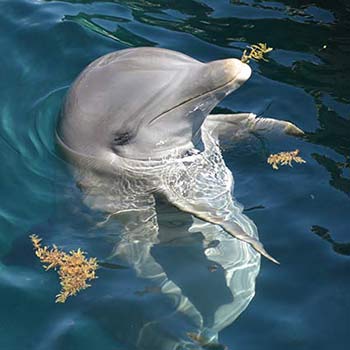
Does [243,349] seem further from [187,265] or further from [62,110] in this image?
[62,110]

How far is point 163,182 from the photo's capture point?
6309mm

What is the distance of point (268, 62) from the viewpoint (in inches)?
355

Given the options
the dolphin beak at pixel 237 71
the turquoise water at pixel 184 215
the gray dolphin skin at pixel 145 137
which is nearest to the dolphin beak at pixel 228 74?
the dolphin beak at pixel 237 71

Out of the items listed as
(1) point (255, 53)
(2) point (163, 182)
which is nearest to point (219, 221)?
(2) point (163, 182)

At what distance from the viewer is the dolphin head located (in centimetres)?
592

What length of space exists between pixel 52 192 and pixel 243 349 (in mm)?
2360

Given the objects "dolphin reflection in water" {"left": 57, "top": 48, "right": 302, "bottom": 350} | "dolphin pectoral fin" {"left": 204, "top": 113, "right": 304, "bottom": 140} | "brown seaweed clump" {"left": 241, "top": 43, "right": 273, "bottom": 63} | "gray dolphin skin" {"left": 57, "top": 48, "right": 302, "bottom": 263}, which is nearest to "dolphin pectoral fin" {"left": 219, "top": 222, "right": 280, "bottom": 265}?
"dolphin reflection in water" {"left": 57, "top": 48, "right": 302, "bottom": 350}

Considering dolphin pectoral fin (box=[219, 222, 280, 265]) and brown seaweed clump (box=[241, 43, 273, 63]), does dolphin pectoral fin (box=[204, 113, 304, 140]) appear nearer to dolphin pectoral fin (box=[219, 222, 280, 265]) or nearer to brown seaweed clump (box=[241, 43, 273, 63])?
brown seaweed clump (box=[241, 43, 273, 63])

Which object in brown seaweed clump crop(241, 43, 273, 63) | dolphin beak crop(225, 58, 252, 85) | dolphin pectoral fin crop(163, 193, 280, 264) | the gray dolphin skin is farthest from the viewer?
brown seaweed clump crop(241, 43, 273, 63)

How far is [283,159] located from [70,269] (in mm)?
2185

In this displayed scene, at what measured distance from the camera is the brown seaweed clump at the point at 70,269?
5832mm

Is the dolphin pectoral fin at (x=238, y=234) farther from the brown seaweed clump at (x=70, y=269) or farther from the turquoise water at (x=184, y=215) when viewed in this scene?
the brown seaweed clump at (x=70, y=269)

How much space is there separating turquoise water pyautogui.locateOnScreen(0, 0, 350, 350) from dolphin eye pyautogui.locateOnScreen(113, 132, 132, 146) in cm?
57

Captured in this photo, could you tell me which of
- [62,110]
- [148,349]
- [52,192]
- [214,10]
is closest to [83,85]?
[62,110]
